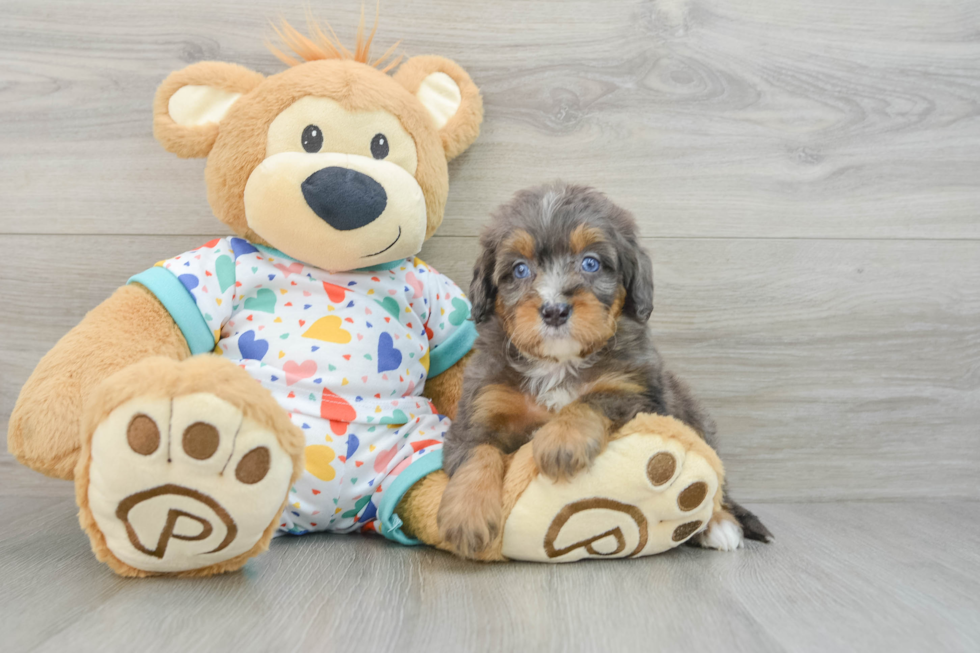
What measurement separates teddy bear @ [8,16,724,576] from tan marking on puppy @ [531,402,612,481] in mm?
39

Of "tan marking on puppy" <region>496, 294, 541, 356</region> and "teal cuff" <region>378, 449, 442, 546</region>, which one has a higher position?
"tan marking on puppy" <region>496, 294, 541, 356</region>

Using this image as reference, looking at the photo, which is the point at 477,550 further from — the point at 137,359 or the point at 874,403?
the point at 874,403

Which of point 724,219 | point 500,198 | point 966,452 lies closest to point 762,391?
point 724,219

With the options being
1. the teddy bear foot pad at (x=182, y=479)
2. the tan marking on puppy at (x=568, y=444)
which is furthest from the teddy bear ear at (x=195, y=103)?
the tan marking on puppy at (x=568, y=444)

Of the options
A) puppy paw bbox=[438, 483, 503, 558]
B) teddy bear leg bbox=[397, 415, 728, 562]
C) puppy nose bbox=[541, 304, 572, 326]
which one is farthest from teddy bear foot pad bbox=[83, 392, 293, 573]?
puppy nose bbox=[541, 304, 572, 326]

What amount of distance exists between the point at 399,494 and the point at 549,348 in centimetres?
58

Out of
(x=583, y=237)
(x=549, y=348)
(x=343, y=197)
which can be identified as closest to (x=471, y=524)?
(x=549, y=348)

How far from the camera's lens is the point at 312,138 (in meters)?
1.90

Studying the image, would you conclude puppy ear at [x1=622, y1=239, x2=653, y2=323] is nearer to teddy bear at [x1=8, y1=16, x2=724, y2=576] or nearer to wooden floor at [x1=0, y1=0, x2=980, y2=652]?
teddy bear at [x1=8, y1=16, x2=724, y2=576]

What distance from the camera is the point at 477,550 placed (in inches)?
63.0

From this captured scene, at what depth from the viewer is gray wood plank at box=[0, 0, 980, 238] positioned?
2393 mm

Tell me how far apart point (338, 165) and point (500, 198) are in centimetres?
77

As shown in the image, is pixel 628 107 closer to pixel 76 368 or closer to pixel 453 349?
pixel 453 349

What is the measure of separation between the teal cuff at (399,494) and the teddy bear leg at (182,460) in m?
0.44
